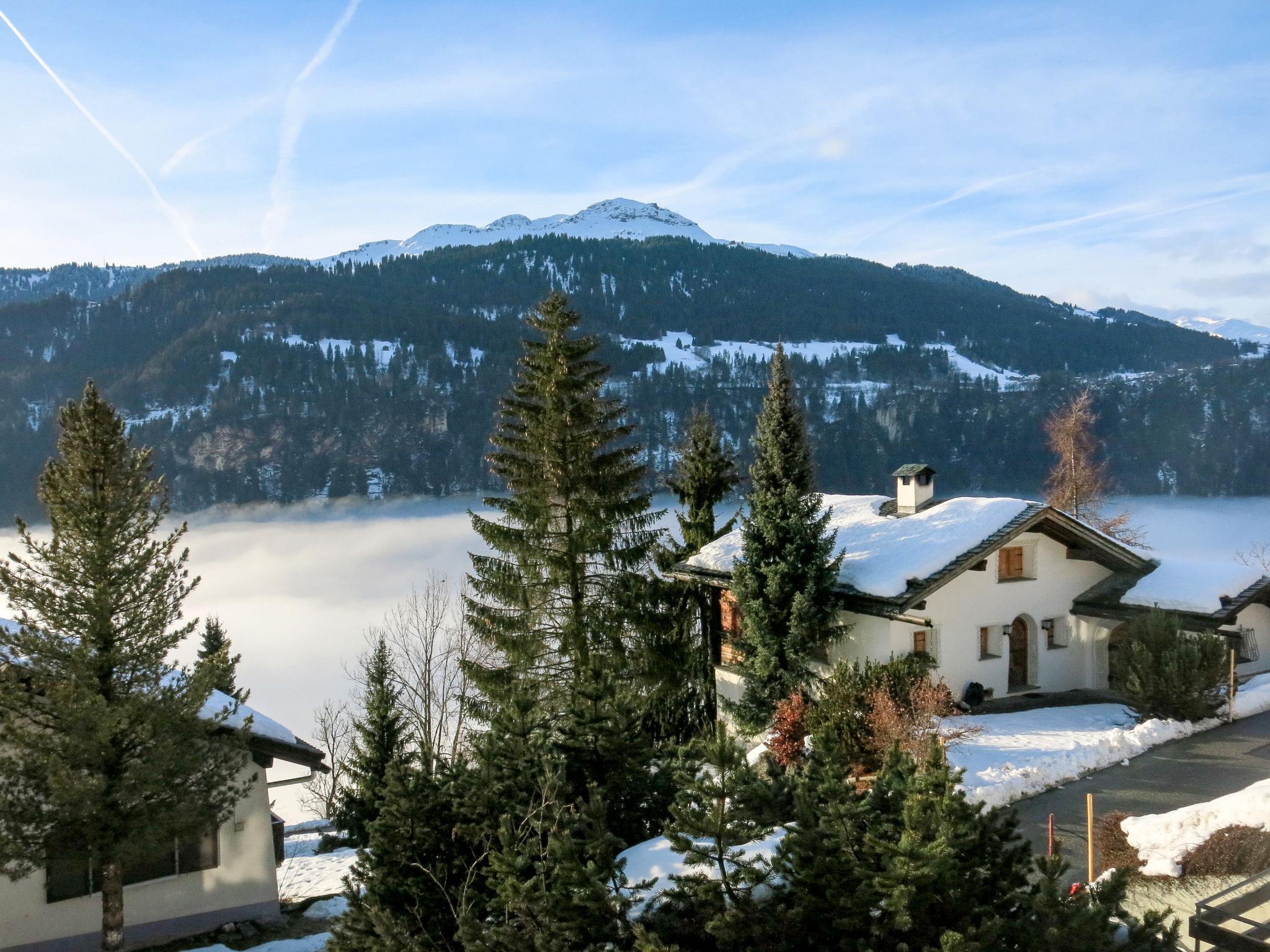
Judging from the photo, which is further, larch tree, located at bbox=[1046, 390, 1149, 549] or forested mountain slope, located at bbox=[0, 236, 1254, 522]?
forested mountain slope, located at bbox=[0, 236, 1254, 522]

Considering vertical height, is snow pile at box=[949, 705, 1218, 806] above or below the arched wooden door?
below

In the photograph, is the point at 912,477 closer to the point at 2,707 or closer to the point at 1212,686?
the point at 1212,686

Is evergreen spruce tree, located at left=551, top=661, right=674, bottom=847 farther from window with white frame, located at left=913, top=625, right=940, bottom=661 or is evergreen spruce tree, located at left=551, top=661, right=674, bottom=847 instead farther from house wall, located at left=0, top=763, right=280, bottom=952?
window with white frame, located at left=913, top=625, right=940, bottom=661

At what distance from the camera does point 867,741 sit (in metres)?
16.1

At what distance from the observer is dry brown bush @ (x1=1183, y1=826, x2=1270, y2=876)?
1066 cm

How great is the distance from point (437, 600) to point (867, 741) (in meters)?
23.4

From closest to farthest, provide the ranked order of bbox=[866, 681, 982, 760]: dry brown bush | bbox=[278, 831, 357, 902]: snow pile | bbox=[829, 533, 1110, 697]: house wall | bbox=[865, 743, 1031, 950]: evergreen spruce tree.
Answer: bbox=[865, 743, 1031, 950]: evergreen spruce tree < bbox=[866, 681, 982, 760]: dry brown bush < bbox=[278, 831, 357, 902]: snow pile < bbox=[829, 533, 1110, 697]: house wall

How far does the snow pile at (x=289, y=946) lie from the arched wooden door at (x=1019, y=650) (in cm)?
1683

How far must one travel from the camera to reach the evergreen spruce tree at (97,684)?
10.3 metres

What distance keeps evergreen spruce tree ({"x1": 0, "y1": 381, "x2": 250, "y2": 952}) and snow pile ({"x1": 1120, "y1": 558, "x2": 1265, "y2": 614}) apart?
2075 cm

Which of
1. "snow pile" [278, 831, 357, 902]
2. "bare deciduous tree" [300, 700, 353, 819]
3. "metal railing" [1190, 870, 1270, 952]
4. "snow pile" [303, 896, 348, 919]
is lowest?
"bare deciduous tree" [300, 700, 353, 819]

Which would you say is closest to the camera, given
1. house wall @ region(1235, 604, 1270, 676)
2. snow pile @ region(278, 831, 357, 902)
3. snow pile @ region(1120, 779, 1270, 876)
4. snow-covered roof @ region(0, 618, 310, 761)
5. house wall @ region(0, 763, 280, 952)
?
snow pile @ region(1120, 779, 1270, 876)

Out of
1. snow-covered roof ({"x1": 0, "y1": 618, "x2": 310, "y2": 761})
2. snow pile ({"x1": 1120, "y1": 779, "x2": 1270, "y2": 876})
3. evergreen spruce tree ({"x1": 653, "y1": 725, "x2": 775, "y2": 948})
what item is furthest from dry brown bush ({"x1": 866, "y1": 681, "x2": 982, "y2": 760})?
snow-covered roof ({"x1": 0, "y1": 618, "x2": 310, "y2": 761})

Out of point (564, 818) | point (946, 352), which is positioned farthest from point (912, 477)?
point (946, 352)
